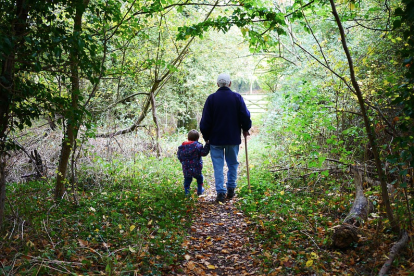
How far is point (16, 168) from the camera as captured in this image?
25.0 feet

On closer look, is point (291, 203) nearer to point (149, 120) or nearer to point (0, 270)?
point (0, 270)

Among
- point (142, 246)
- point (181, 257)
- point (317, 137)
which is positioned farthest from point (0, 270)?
point (317, 137)

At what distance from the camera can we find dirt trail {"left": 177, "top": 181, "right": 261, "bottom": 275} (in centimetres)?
387

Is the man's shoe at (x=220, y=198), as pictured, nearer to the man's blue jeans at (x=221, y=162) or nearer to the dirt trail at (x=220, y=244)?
the man's blue jeans at (x=221, y=162)

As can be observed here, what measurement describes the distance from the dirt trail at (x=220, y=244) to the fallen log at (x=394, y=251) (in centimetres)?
124

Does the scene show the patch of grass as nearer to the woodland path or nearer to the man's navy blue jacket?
the woodland path

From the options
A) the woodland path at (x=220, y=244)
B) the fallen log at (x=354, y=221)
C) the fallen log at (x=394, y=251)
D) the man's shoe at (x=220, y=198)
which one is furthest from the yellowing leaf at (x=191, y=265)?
the man's shoe at (x=220, y=198)

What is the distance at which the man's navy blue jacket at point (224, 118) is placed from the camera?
6457mm

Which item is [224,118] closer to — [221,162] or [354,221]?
[221,162]

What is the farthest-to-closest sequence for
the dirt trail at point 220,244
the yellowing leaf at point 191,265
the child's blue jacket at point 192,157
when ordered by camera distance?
the child's blue jacket at point 192,157 → the dirt trail at point 220,244 → the yellowing leaf at point 191,265

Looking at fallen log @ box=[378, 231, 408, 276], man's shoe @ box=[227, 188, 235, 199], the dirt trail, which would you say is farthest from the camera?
man's shoe @ box=[227, 188, 235, 199]

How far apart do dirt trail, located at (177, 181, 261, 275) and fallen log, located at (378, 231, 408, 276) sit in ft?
4.07

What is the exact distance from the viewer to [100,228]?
14.7 feet

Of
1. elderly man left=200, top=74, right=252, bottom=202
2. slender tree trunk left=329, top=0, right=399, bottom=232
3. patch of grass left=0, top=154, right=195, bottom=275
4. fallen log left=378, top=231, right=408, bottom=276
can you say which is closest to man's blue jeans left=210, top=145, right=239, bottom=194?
elderly man left=200, top=74, right=252, bottom=202
